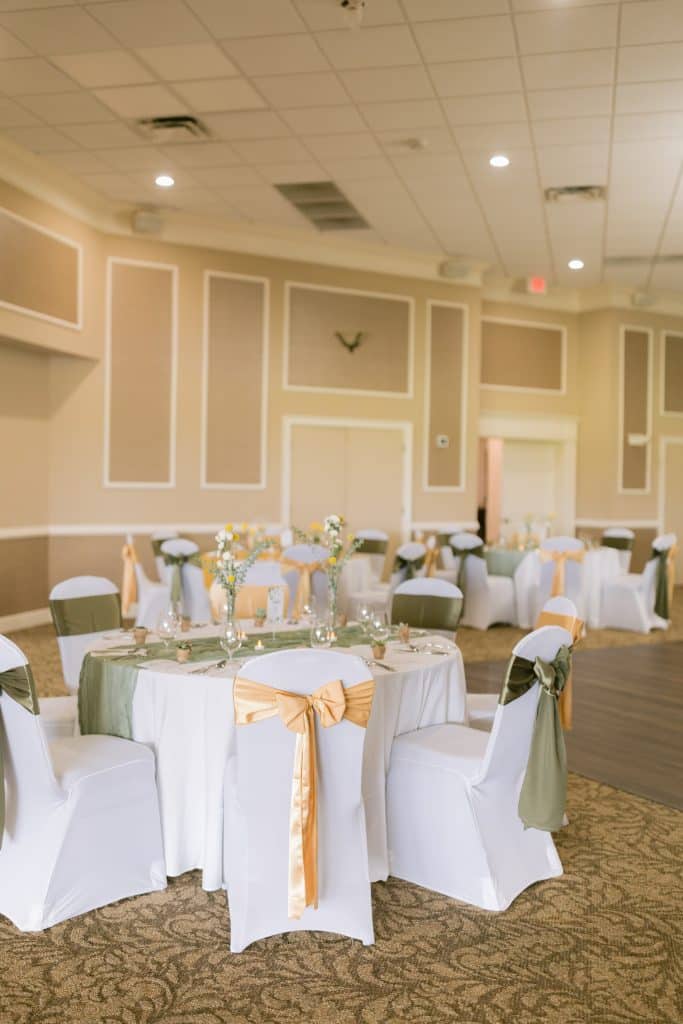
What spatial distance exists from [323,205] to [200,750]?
7300 millimetres

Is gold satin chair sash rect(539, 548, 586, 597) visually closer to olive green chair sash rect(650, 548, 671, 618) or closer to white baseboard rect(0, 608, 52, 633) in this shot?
olive green chair sash rect(650, 548, 671, 618)

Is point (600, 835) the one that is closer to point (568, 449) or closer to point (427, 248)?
point (427, 248)

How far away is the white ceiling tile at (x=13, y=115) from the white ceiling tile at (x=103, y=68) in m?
0.77

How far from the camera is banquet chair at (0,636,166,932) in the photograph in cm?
302

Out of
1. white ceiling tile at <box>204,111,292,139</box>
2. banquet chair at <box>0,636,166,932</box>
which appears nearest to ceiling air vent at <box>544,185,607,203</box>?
white ceiling tile at <box>204,111,292,139</box>

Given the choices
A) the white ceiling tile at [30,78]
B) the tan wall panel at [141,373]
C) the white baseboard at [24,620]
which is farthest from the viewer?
the tan wall panel at [141,373]

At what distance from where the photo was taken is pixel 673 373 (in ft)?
45.2

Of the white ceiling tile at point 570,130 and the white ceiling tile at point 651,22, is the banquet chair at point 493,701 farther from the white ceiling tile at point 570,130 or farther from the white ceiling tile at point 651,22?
the white ceiling tile at point 570,130

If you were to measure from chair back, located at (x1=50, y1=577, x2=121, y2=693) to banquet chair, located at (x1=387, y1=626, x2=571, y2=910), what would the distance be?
79.4 inches

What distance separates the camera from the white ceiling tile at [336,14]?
17.3 feet

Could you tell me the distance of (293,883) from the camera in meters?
2.88

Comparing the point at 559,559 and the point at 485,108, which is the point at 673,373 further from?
the point at 485,108

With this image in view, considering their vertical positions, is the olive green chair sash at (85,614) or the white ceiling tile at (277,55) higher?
the white ceiling tile at (277,55)

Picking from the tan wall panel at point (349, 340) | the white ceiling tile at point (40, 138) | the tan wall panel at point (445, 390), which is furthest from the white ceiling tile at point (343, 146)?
the tan wall panel at point (445, 390)
